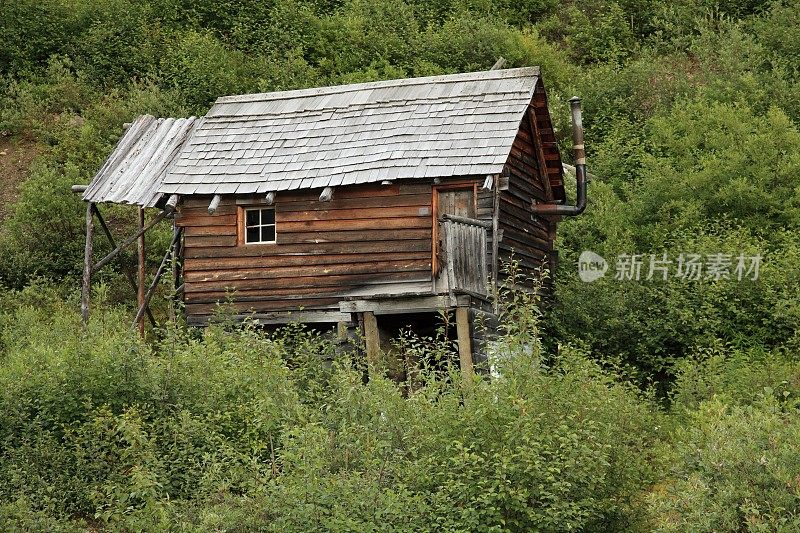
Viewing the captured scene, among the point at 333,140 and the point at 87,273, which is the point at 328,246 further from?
the point at 87,273

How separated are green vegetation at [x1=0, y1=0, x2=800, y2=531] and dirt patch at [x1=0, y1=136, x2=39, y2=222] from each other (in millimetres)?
184

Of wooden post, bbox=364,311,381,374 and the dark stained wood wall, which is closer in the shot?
wooden post, bbox=364,311,381,374

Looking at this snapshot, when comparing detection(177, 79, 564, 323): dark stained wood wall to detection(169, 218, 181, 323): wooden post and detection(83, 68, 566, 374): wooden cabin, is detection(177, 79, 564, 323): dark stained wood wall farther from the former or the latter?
detection(169, 218, 181, 323): wooden post

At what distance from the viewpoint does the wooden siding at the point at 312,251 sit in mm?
20281

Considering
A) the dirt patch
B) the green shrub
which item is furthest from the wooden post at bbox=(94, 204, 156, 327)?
the green shrub

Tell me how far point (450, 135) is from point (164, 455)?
8174 millimetres

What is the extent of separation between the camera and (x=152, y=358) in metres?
16.4

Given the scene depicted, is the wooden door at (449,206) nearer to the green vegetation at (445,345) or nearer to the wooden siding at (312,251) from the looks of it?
the wooden siding at (312,251)

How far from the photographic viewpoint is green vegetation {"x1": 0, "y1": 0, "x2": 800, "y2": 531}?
1275 centimetres

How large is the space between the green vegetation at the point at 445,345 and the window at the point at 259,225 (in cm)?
243

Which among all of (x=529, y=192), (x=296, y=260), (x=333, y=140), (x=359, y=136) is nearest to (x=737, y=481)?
(x=296, y=260)

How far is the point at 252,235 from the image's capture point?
2136 cm

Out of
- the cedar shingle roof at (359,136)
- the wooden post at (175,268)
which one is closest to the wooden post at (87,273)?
the wooden post at (175,268)


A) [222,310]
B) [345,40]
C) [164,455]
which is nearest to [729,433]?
[164,455]
